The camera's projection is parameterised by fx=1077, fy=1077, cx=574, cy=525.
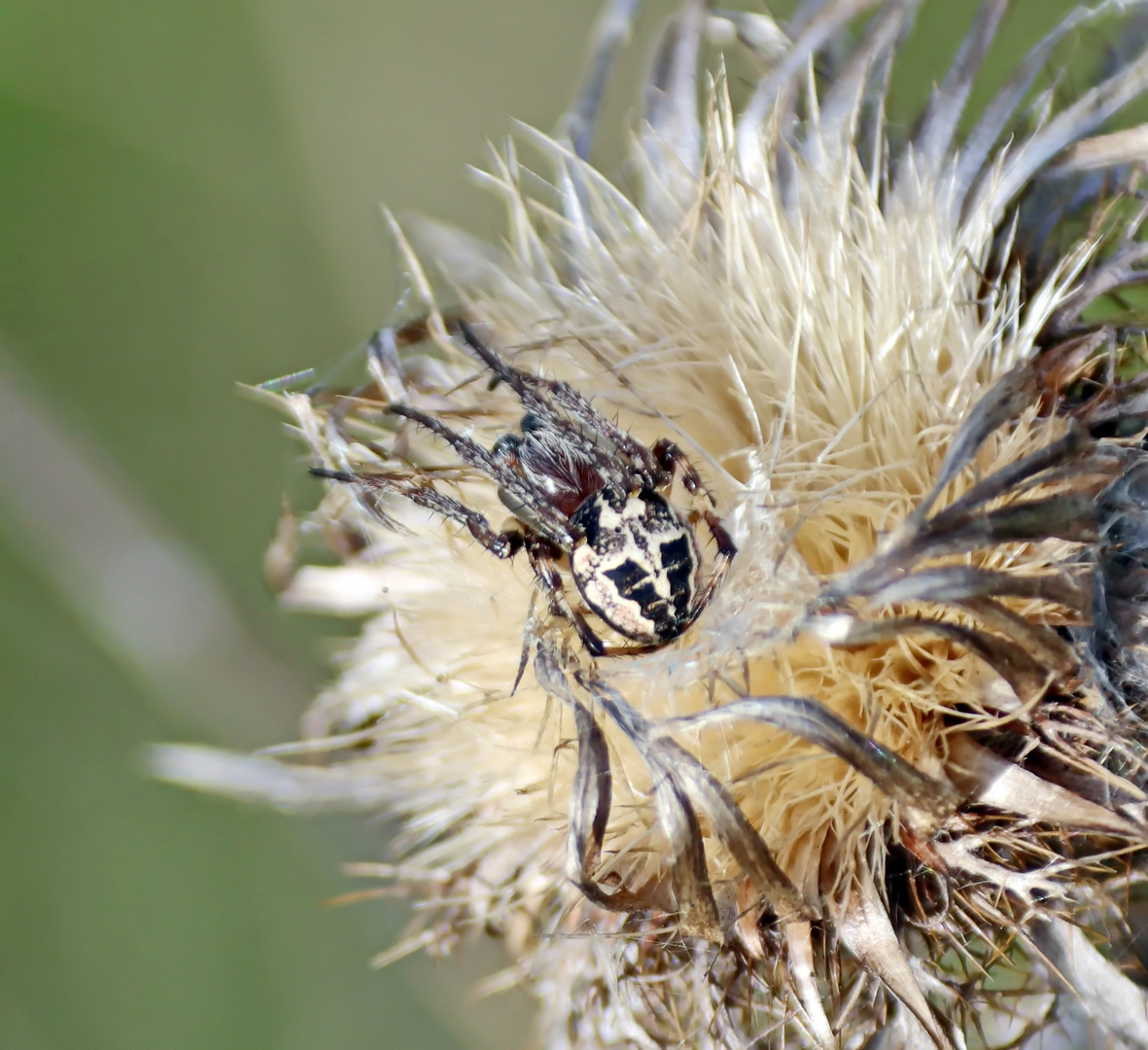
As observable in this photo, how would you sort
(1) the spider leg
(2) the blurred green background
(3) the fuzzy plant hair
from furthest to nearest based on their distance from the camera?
(2) the blurred green background → (1) the spider leg → (3) the fuzzy plant hair

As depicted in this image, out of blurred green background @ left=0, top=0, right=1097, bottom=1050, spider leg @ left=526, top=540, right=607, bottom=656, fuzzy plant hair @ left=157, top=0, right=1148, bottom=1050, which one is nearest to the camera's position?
fuzzy plant hair @ left=157, top=0, right=1148, bottom=1050

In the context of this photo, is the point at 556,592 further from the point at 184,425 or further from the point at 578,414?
the point at 184,425

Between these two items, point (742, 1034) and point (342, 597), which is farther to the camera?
point (342, 597)

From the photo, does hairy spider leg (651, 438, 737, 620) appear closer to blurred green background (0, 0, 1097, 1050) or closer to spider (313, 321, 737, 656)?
spider (313, 321, 737, 656)

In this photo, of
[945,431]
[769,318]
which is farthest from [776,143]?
[945,431]

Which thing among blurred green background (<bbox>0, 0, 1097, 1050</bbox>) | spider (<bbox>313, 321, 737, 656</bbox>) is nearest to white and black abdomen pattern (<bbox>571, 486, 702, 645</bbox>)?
spider (<bbox>313, 321, 737, 656</bbox>)

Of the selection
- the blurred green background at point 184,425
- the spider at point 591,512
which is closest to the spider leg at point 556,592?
the spider at point 591,512

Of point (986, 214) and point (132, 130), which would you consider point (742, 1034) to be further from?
point (132, 130)

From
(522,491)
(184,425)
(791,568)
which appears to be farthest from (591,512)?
(184,425)
